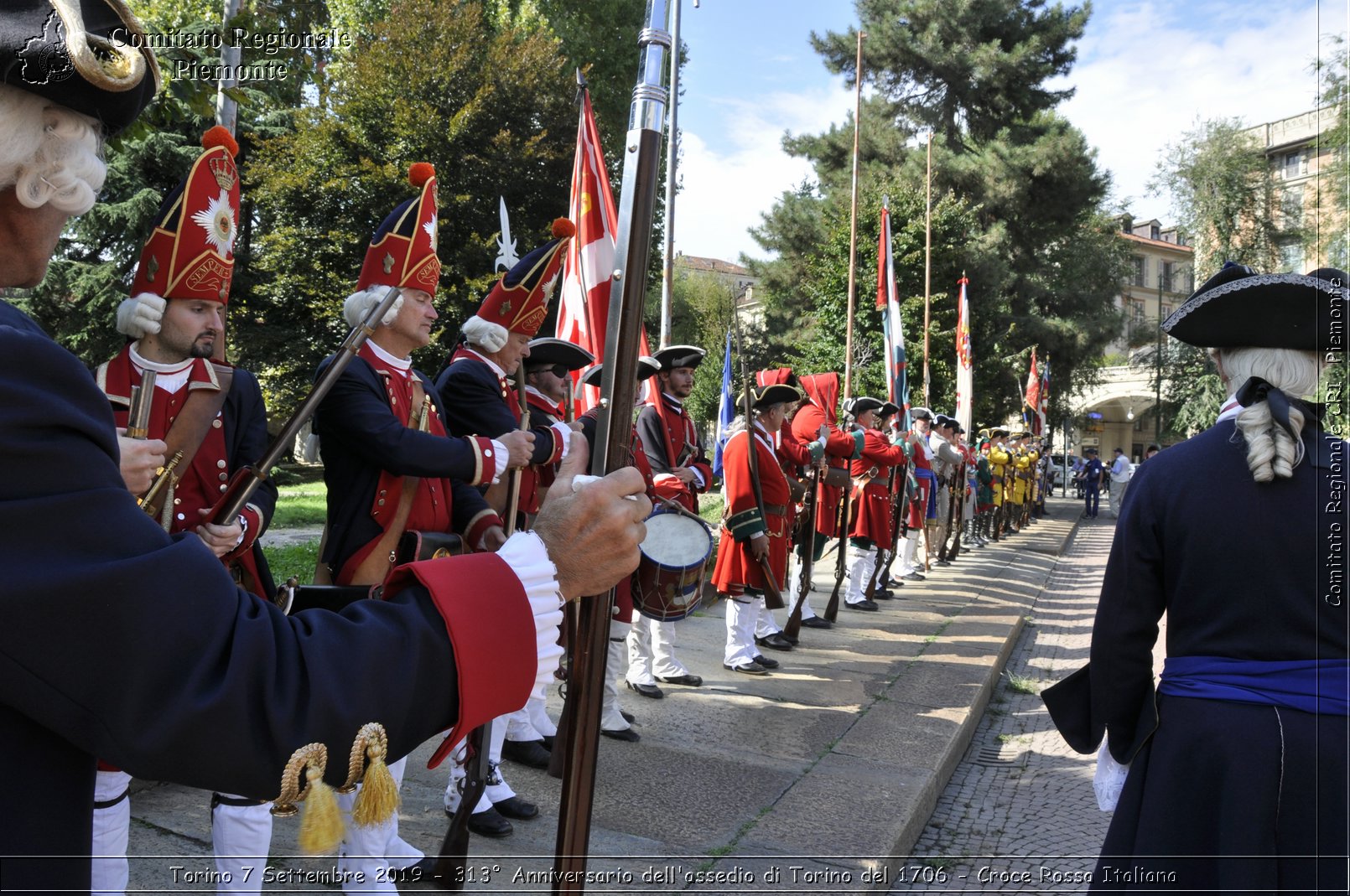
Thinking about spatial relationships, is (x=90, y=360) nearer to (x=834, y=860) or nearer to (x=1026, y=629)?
(x=1026, y=629)

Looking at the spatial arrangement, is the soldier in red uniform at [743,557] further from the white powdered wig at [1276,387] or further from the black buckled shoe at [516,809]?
the white powdered wig at [1276,387]

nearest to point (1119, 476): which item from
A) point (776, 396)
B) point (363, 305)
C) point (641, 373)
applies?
point (776, 396)

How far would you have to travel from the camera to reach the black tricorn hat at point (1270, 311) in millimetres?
2605

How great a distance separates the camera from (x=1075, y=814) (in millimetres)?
5082

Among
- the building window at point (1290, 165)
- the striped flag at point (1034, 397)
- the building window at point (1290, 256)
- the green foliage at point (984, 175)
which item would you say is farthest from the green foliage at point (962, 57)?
the building window at point (1290, 165)

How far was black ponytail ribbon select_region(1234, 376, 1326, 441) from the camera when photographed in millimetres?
2529

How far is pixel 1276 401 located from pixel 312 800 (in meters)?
2.56

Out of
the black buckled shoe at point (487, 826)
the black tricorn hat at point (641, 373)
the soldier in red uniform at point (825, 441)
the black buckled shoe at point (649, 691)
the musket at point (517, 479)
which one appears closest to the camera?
the black buckled shoe at point (487, 826)

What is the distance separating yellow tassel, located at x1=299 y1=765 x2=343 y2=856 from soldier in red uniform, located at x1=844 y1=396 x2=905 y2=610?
988cm

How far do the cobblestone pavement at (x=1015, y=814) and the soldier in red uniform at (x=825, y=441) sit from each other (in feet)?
8.38

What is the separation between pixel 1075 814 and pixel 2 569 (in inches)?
210

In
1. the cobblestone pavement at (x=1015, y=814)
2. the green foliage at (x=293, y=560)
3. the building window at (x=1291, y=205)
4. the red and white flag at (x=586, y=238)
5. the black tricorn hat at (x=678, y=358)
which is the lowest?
the cobblestone pavement at (x=1015, y=814)

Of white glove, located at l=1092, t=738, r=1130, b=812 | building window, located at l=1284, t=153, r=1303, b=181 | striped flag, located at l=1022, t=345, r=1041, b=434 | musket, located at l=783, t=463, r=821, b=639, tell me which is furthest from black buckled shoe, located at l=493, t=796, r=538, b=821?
building window, located at l=1284, t=153, r=1303, b=181

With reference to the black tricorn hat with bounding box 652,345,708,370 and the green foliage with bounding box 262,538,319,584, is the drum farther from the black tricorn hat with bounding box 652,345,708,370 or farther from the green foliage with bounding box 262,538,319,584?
the green foliage with bounding box 262,538,319,584
